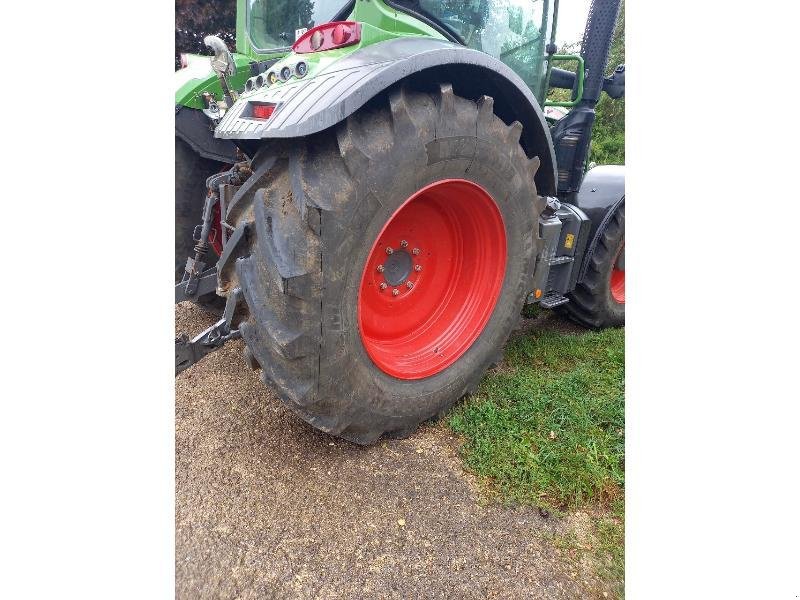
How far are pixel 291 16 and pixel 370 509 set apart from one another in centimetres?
243

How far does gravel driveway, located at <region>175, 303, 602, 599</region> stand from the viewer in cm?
162

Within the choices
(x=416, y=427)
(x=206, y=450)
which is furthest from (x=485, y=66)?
(x=206, y=450)

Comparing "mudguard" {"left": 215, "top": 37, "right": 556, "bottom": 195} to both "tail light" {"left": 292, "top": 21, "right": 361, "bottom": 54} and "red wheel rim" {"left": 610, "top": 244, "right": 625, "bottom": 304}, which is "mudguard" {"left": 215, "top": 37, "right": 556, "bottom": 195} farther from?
"red wheel rim" {"left": 610, "top": 244, "right": 625, "bottom": 304}

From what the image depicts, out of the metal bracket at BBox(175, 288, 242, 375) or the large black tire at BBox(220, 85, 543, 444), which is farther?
the metal bracket at BBox(175, 288, 242, 375)

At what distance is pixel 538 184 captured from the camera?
257 centimetres

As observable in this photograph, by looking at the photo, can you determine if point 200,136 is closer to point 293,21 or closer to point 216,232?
point 216,232

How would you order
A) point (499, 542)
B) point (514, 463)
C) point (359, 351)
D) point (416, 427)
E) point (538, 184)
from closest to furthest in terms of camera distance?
1. point (499, 542)
2. point (359, 351)
3. point (514, 463)
4. point (416, 427)
5. point (538, 184)

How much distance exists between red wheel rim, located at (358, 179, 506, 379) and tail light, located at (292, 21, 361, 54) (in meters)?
0.62

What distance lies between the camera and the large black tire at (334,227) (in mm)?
1620

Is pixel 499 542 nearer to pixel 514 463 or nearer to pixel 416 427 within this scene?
pixel 514 463

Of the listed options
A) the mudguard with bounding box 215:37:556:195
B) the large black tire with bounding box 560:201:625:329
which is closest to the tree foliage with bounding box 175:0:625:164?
the large black tire with bounding box 560:201:625:329

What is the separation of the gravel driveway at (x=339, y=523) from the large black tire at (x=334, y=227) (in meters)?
0.23

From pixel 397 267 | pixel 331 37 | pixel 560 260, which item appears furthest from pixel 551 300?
pixel 331 37

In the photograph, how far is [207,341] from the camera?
1867 mm
